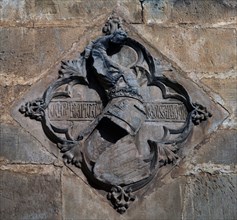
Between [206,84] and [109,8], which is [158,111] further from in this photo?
[109,8]

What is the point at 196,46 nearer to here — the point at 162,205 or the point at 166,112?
the point at 166,112

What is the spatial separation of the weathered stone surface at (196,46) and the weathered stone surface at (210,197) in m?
0.66

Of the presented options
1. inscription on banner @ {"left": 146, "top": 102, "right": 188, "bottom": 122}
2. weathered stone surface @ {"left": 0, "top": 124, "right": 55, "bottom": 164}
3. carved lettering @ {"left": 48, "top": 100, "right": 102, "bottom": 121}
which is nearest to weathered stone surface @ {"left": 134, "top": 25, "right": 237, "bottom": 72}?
inscription on banner @ {"left": 146, "top": 102, "right": 188, "bottom": 122}

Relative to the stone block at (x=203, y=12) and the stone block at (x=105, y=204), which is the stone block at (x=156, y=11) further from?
the stone block at (x=105, y=204)

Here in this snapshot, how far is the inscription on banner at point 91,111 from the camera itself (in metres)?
4.50

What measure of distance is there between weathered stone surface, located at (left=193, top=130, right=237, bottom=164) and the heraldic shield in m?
0.11

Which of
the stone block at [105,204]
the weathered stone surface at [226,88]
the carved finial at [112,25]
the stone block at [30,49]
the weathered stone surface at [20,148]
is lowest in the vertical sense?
the stone block at [105,204]

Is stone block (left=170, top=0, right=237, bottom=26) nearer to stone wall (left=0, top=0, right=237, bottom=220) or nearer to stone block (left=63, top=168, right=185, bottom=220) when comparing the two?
stone wall (left=0, top=0, right=237, bottom=220)

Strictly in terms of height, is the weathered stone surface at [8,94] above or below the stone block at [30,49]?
below

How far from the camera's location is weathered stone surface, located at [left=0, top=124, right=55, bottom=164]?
436cm

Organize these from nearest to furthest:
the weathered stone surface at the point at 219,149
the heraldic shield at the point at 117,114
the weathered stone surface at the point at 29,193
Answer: the weathered stone surface at the point at 29,193
the heraldic shield at the point at 117,114
the weathered stone surface at the point at 219,149

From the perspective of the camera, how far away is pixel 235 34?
15.8 ft

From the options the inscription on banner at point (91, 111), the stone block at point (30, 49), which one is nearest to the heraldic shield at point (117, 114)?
the inscription on banner at point (91, 111)

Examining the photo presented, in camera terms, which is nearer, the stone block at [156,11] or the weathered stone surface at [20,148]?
the weathered stone surface at [20,148]
